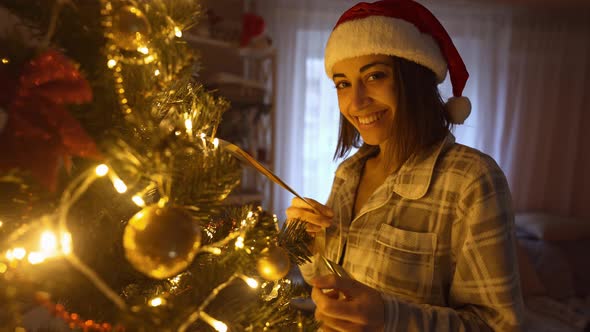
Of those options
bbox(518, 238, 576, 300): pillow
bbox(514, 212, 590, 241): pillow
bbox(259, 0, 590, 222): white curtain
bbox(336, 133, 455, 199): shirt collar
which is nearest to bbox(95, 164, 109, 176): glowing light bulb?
bbox(336, 133, 455, 199): shirt collar

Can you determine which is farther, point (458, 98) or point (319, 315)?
point (458, 98)

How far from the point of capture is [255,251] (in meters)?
0.42

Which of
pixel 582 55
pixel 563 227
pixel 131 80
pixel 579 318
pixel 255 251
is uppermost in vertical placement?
pixel 582 55

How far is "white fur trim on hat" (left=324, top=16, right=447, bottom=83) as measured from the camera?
2.76ft

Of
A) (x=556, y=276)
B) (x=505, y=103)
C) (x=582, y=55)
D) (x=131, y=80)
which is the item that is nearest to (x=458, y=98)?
(x=131, y=80)

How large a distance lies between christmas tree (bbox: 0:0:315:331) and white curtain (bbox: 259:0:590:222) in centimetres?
254

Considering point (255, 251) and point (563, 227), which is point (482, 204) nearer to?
point (255, 251)

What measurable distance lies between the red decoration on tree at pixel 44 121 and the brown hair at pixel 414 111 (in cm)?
72

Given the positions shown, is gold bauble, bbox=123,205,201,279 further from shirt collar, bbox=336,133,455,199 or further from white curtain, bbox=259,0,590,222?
white curtain, bbox=259,0,590,222

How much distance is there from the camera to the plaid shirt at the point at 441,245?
0.67 metres

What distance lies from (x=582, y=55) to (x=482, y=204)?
126 inches

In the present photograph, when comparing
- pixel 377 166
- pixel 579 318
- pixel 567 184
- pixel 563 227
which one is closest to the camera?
pixel 377 166

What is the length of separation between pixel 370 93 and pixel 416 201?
11.5 inches

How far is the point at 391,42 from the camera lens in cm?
84
